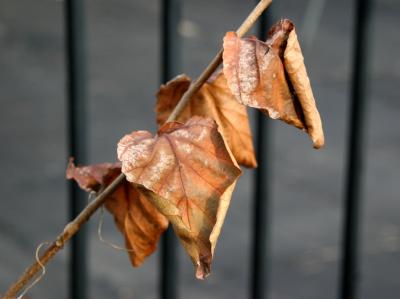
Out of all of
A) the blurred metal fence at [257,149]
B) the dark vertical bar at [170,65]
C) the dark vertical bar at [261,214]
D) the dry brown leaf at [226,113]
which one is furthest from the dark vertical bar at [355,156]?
the dry brown leaf at [226,113]

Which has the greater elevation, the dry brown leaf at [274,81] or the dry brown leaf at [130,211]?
the dry brown leaf at [274,81]

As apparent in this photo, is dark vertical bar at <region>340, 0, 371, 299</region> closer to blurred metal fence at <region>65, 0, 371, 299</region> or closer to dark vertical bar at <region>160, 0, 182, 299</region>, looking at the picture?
blurred metal fence at <region>65, 0, 371, 299</region>

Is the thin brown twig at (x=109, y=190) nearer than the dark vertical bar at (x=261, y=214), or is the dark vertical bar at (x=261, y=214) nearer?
the thin brown twig at (x=109, y=190)

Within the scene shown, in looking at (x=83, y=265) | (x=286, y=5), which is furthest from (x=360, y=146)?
(x=286, y=5)

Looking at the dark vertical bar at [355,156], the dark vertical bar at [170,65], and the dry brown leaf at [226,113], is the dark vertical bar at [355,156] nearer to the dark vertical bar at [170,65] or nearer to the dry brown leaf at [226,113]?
the dark vertical bar at [170,65]

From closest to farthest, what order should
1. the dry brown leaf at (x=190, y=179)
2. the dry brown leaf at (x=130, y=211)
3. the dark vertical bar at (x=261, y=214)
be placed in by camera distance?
the dry brown leaf at (x=190, y=179) < the dry brown leaf at (x=130, y=211) < the dark vertical bar at (x=261, y=214)

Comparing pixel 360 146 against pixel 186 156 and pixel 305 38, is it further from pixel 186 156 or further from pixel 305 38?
pixel 305 38

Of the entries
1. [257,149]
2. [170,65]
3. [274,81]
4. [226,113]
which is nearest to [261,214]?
[257,149]

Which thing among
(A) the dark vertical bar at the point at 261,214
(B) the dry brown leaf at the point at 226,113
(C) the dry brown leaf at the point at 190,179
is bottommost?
(A) the dark vertical bar at the point at 261,214

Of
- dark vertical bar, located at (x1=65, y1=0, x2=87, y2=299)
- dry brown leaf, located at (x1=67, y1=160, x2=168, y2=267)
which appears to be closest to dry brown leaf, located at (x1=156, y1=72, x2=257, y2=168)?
dry brown leaf, located at (x1=67, y1=160, x2=168, y2=267)
